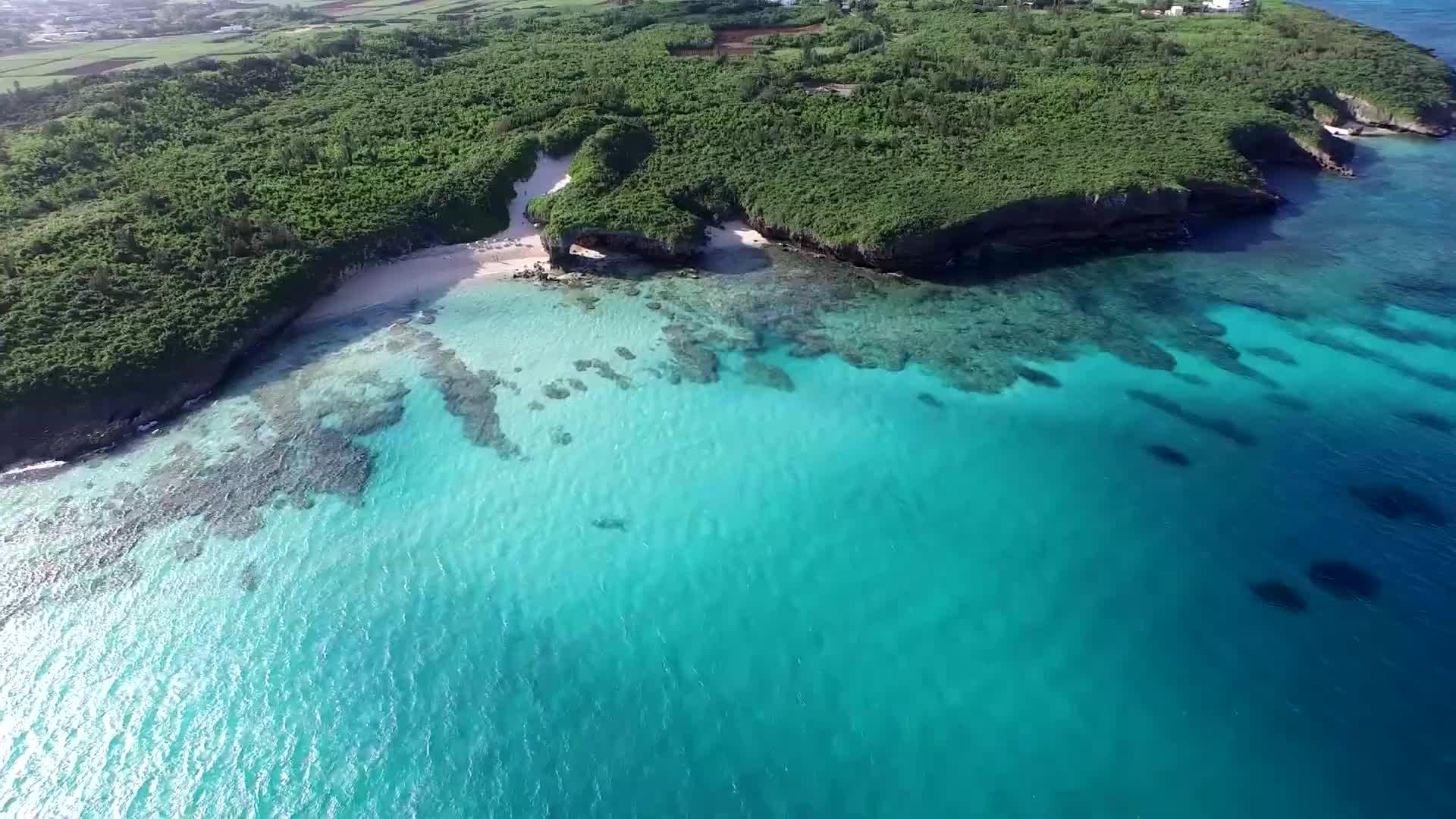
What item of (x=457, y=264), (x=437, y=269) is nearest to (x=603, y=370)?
(x=457, y=264)

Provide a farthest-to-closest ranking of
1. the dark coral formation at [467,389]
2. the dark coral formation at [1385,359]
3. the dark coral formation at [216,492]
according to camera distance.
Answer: the dark coral formation at [1385,359], the dark coral formation at [467,389], the dark coral formation at [216,492]

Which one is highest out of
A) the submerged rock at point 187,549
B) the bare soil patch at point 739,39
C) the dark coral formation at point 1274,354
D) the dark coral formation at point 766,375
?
the bare soil patch at point 739,39

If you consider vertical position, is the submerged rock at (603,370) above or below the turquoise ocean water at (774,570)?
above

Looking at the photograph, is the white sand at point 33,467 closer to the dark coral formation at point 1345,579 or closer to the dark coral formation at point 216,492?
the dark coral formation at point 216,492

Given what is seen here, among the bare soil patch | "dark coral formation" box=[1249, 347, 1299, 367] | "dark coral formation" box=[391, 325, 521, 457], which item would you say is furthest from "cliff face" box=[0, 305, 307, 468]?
the bare soil patch

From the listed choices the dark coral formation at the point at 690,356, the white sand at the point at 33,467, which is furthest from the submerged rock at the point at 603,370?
the white sand at the point at 33,467

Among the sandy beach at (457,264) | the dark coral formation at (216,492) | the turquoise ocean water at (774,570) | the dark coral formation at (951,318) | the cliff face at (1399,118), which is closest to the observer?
the turquoise ocean water at (774,570)

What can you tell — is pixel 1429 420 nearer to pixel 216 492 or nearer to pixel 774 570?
pixel 774 570
